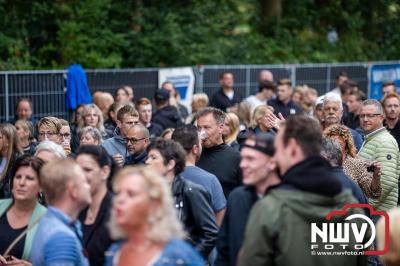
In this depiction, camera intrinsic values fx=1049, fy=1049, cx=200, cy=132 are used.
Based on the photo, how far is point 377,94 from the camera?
78.7ft

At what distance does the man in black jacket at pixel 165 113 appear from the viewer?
56.2ft

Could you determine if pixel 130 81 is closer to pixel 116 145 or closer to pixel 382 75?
pixel 382 75

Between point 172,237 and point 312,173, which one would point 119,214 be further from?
point 312,173

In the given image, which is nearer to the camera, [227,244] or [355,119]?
[227,244]

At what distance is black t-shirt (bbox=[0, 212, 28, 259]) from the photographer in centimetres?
815

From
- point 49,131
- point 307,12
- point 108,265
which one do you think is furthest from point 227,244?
point 307,12

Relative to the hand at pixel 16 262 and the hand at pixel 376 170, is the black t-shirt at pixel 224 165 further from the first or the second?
the hand at pixel 16 262

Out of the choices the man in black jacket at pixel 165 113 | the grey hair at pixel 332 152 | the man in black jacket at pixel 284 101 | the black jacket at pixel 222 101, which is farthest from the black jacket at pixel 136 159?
the black jacket at pixel 222 101

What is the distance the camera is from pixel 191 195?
8539mm

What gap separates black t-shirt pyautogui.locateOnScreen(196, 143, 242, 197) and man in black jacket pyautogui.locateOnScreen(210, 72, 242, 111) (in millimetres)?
10169

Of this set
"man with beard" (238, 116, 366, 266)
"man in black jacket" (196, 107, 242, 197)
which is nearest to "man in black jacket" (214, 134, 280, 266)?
"man with beard" (238, 116, 366, 266)

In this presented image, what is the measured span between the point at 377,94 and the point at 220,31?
7583 millimetres

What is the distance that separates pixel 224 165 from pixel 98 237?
9.68ft

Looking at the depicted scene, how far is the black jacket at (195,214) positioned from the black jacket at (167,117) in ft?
27.4
